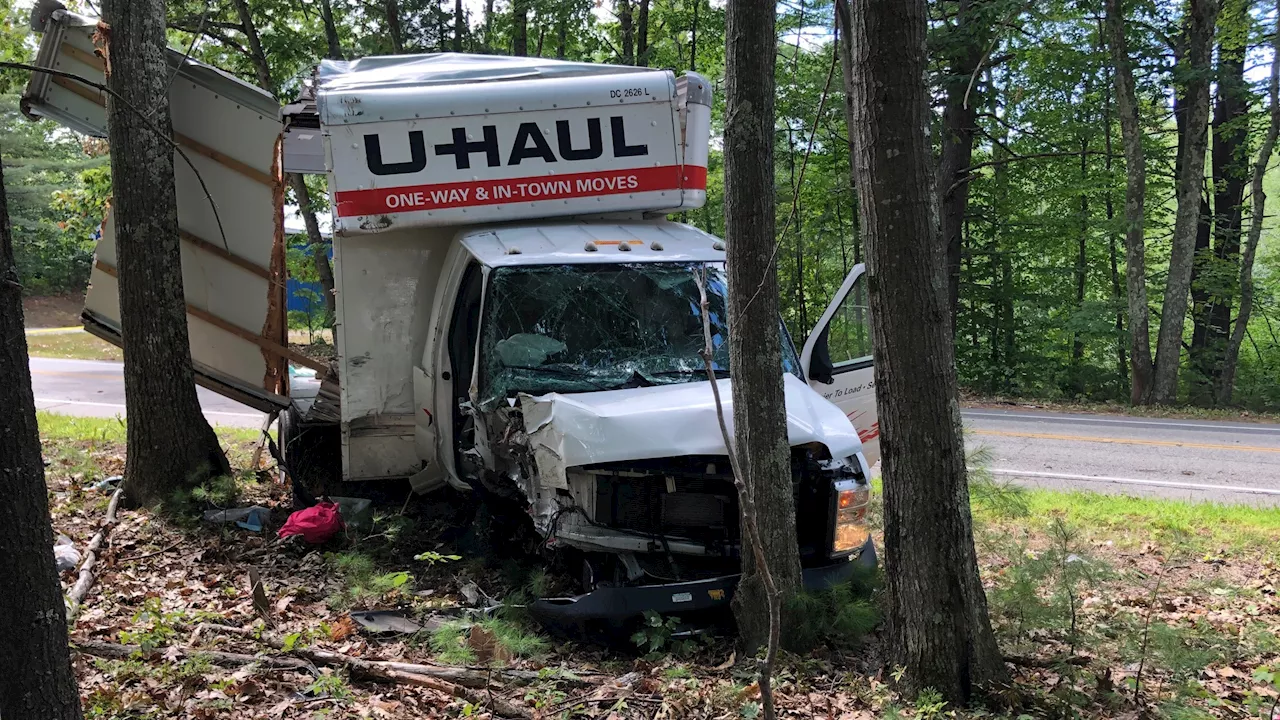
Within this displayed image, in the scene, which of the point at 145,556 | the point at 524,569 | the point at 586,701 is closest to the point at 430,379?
the point at 524,569

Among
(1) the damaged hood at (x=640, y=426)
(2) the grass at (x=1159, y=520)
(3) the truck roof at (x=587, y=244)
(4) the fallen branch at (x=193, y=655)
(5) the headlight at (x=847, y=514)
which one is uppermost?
(3) the truck roof at (x=587, y=244)

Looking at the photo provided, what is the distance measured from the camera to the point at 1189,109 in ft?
60.5

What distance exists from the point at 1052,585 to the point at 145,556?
5741 mm

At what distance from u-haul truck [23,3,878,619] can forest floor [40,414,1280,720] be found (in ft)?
1.39

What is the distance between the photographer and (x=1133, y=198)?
17.1 metres

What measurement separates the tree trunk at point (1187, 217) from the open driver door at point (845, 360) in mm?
13514

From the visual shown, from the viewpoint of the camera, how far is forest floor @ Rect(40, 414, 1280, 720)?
4016 mm

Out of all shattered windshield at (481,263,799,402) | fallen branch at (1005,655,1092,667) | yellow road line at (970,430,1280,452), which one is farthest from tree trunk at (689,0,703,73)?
fallen branch at (1005,655,1092,667)

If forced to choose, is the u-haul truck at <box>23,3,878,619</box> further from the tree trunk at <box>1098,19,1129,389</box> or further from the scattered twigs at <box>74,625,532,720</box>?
the tree trunk at <box>1098,19,1129,389</box>

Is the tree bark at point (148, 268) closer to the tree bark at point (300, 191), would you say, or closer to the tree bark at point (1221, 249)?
the tree bark at point (300, 191)

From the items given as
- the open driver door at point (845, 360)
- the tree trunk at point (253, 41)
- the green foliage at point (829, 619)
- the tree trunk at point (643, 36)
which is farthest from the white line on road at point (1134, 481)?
the tree trunk at point (253, 41)

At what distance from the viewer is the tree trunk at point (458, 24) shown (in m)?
20.4

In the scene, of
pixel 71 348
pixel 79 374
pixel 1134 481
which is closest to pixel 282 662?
pixel 1134 481

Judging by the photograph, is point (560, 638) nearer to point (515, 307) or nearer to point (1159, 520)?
point (515, 307)
